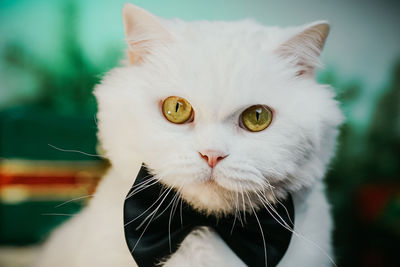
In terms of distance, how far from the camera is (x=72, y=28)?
70.8 inches

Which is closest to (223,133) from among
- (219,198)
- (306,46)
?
(219,198)

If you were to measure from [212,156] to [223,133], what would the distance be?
56 mm

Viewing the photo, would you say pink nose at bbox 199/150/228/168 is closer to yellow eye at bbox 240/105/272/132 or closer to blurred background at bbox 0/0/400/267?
yellow eye at bbox 240/105/272/132

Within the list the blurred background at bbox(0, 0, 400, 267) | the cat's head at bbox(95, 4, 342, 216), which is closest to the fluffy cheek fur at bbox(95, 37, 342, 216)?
the cat's head at bbox(95, 4, 342, 216)

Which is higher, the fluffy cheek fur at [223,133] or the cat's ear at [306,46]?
the cat's ear at [306,46]

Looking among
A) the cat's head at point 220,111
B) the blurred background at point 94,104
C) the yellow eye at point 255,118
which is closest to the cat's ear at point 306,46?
the cat's head at point 220,111

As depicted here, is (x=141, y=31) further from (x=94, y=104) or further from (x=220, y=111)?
(x=94, y=104)

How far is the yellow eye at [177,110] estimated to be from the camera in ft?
2.10

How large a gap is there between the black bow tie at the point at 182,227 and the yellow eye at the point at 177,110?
0.37 ft

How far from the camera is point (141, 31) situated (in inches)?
28.6

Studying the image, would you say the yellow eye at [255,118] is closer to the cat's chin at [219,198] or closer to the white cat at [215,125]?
the white cat at [215,125]

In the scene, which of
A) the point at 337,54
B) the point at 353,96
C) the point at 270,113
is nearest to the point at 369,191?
the point at 353,96

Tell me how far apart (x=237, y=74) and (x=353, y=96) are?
1.67 metres

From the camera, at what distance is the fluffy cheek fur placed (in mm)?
597
